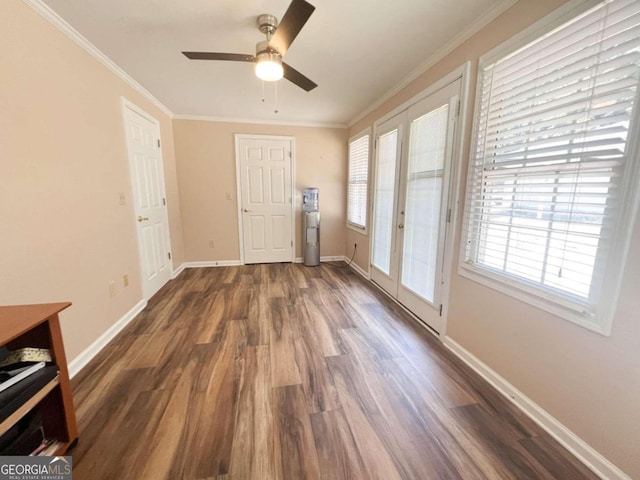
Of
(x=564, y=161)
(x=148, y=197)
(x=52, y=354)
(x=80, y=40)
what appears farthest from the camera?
(x=148, y=197)

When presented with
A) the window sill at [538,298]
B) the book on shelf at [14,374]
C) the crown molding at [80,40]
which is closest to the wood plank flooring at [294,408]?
the book on shelf at [14,374]

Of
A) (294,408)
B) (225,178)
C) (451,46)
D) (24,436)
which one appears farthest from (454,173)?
Answer: (225,178)

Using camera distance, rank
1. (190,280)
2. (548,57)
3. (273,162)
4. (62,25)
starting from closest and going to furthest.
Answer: (548,57), (62,25), (190,280), (273,162)

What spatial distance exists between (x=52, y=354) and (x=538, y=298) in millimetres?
2386

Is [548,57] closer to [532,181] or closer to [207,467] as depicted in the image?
[532,181]

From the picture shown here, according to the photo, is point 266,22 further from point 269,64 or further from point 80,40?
point 80,40

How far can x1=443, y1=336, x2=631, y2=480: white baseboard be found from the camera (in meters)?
1.13

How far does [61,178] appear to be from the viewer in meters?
1.70

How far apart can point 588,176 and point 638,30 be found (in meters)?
0.56

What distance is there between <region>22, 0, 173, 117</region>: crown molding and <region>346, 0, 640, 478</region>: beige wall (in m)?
2.75

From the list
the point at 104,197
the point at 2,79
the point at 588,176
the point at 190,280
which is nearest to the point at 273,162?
the point at 190,280

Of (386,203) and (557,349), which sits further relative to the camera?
(386,203)

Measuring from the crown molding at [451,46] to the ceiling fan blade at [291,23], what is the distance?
1.17m

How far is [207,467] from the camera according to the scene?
3.78 feet
